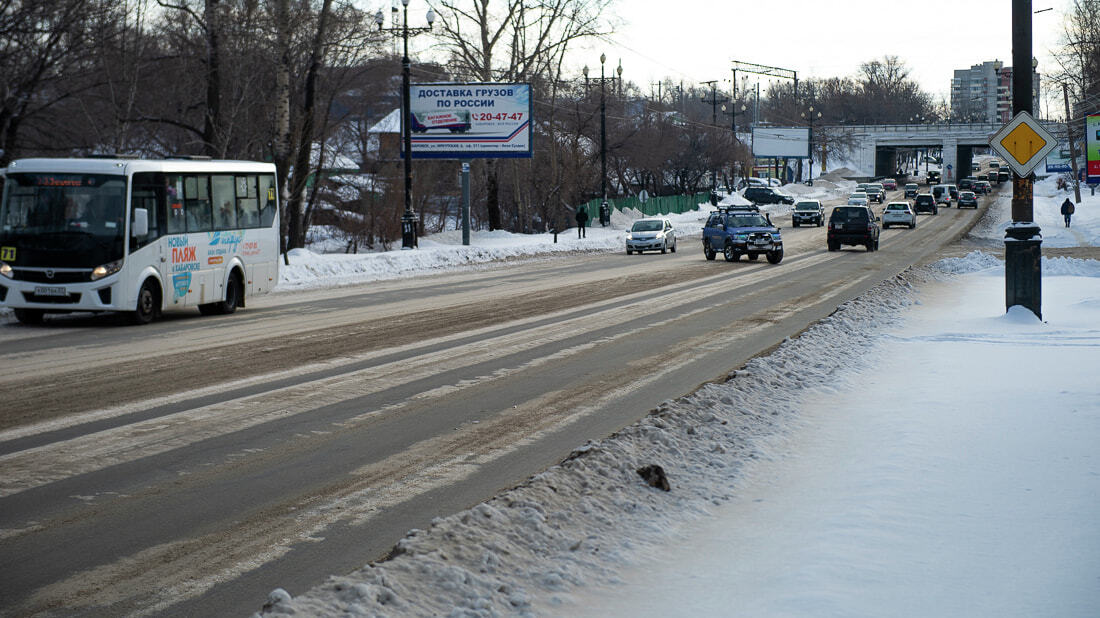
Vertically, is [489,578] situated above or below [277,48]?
below

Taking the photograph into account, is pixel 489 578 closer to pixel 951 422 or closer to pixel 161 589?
pixel 161 589

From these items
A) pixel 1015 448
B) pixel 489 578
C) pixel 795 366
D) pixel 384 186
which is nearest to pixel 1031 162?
pixel 795 366

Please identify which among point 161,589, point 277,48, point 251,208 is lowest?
point 161,589

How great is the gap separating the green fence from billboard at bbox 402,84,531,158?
18.0 m

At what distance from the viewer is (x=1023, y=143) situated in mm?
15828

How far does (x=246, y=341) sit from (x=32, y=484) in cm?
798

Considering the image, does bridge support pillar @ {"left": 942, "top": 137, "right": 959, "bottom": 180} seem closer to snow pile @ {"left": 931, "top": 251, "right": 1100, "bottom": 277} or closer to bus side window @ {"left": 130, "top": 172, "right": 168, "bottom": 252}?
snow pile @ {"left": 931, "top": 251, "right": 1100, "bottom": 277}

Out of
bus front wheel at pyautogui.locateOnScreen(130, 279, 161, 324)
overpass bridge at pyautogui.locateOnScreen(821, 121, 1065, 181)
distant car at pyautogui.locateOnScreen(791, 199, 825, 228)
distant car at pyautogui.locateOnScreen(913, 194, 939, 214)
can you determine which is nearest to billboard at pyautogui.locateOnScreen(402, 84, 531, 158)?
distant car at pyautogui.locateOnScreen(791, 199, 825, 228)

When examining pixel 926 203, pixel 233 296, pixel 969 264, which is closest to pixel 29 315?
pixel 233 296

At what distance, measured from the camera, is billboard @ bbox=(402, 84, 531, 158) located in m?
48.2

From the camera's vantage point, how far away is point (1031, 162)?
15727mm

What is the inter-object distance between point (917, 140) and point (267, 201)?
6022 inches

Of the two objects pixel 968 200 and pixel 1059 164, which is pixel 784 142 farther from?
pixel 1059 164

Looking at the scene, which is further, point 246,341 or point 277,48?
point 277,48
